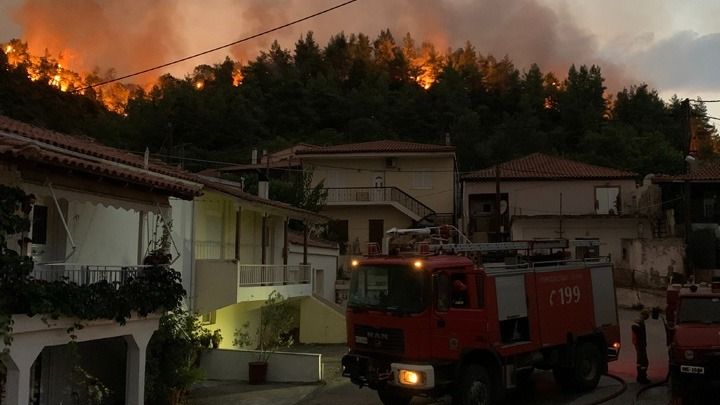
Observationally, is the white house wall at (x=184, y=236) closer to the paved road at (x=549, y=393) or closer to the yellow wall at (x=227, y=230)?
the yellow wall at (x=227, y=230)

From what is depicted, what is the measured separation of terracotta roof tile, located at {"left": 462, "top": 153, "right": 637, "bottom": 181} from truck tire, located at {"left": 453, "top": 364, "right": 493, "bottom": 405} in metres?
28.6

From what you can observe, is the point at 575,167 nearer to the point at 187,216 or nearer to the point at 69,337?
the point at 187,216

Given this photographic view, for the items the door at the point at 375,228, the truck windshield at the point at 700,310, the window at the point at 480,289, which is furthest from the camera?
the door at the point at 375,228

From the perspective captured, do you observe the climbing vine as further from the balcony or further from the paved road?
the balcony

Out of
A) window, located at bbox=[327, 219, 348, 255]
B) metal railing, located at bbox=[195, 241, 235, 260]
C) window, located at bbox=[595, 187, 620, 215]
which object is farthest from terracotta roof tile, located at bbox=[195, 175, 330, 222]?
window, located at bbox=[595, 187, 620, 215]

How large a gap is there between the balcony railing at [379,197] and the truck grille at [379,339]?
2823cm

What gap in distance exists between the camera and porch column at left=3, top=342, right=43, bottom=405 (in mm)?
8156

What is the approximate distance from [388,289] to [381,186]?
30.1 m

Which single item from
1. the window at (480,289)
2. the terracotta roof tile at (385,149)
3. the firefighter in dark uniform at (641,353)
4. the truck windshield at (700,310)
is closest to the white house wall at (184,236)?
the window at (480,289)

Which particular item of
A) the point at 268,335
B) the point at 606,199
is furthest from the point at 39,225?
the point at 606,199

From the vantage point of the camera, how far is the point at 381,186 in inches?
1625

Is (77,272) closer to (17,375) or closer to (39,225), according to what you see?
(39,225)

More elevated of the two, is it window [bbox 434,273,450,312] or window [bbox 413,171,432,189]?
window [bbox 413,171,432,189]

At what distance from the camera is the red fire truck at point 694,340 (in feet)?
36.7
